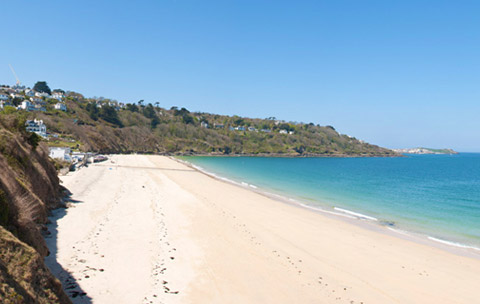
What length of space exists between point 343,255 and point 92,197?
15216 mm

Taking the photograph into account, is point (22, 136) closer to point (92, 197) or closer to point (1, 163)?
point (92, 197)

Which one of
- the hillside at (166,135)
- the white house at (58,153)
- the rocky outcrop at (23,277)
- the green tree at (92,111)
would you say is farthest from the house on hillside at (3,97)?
the rocky outcrop at (23,277)

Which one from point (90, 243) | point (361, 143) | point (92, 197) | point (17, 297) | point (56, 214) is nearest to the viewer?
point (17, 297)

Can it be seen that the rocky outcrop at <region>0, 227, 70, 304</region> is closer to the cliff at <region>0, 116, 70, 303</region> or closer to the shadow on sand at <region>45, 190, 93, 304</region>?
the cliff at <region>0, 116, 70, 303</region>

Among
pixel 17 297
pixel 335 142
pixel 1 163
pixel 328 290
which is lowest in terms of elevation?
pixel 328 290

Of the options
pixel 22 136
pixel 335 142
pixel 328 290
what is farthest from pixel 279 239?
pixel 335 142

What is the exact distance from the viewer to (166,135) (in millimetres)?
127125

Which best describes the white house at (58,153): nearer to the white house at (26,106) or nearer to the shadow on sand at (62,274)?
the shadow on sand at (62,274)

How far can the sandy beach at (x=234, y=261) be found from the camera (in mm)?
7913

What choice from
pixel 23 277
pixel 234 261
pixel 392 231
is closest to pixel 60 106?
pixel 234 261

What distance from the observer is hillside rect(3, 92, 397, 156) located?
79188 millimetres

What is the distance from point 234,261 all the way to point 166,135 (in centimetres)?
12169

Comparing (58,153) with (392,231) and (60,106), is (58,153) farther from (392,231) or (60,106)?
(60,106)

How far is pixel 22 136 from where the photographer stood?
15.3 meters
